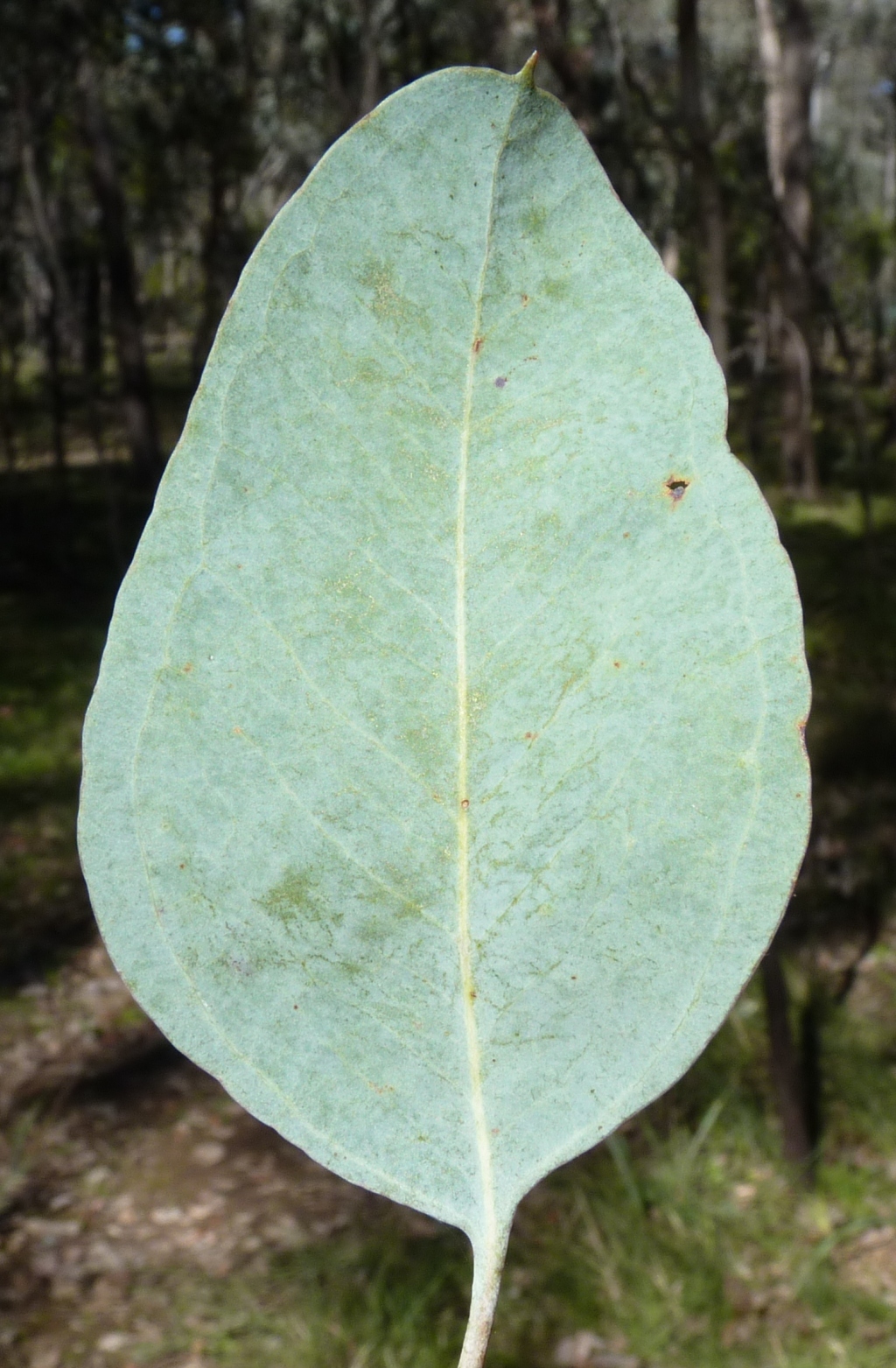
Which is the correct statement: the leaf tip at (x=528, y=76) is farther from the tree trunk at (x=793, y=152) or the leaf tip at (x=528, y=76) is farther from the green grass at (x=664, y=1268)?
the tree trunk at (x=793, y=152)

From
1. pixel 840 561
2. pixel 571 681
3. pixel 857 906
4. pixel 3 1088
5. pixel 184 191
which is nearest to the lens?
pixel 571 681

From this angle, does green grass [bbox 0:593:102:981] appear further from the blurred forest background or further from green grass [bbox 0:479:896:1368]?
green grass [bbox 0:479:896:1368]

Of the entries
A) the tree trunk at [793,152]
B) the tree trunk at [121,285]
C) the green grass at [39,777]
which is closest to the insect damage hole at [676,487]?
the green grass at [39,777]

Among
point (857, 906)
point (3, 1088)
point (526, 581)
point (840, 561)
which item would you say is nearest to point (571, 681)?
point (526, 581)

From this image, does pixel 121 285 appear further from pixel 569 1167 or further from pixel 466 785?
pixel 466 785

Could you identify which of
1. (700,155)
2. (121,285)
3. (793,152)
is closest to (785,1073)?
(700,155)

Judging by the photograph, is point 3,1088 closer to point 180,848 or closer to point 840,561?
point 180,848

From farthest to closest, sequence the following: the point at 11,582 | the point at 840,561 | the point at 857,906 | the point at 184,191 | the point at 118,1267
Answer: the point at 184,191 → the point at 11,582 → the point at 840,561 → the point at 857,906 → the point at 118,1267

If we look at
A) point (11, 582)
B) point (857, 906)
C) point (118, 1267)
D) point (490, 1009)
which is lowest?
point (118, 1267)
